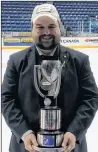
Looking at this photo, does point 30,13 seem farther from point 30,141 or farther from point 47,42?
point 30,141

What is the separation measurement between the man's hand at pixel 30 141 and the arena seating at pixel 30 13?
0.57 m

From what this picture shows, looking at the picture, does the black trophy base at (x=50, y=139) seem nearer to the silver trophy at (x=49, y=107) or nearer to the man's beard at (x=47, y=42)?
the silver trophy at (x=49, y=107)

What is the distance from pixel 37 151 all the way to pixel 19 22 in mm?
1142

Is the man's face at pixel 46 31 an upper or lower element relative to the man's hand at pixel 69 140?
upper

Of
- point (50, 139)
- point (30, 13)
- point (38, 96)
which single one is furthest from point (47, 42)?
point (30, 13)

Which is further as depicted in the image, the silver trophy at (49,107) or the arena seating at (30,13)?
the arena seating at (30,13)

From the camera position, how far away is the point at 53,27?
1311 mm

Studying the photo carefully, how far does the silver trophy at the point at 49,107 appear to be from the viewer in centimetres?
126

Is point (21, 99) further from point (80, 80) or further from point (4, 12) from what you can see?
point (4, 12)

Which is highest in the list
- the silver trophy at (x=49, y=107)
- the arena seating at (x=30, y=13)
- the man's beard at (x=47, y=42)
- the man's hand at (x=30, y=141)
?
the arena seating at (x=30, y=13)

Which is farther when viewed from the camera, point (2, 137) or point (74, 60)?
point (2, 137)

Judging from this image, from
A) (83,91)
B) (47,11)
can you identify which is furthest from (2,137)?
(47,11)

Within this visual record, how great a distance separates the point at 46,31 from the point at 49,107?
27 centimetres

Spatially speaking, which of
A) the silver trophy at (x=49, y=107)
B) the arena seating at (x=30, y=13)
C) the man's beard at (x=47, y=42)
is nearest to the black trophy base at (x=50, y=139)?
the silver trophy at (x=49, y=107)
